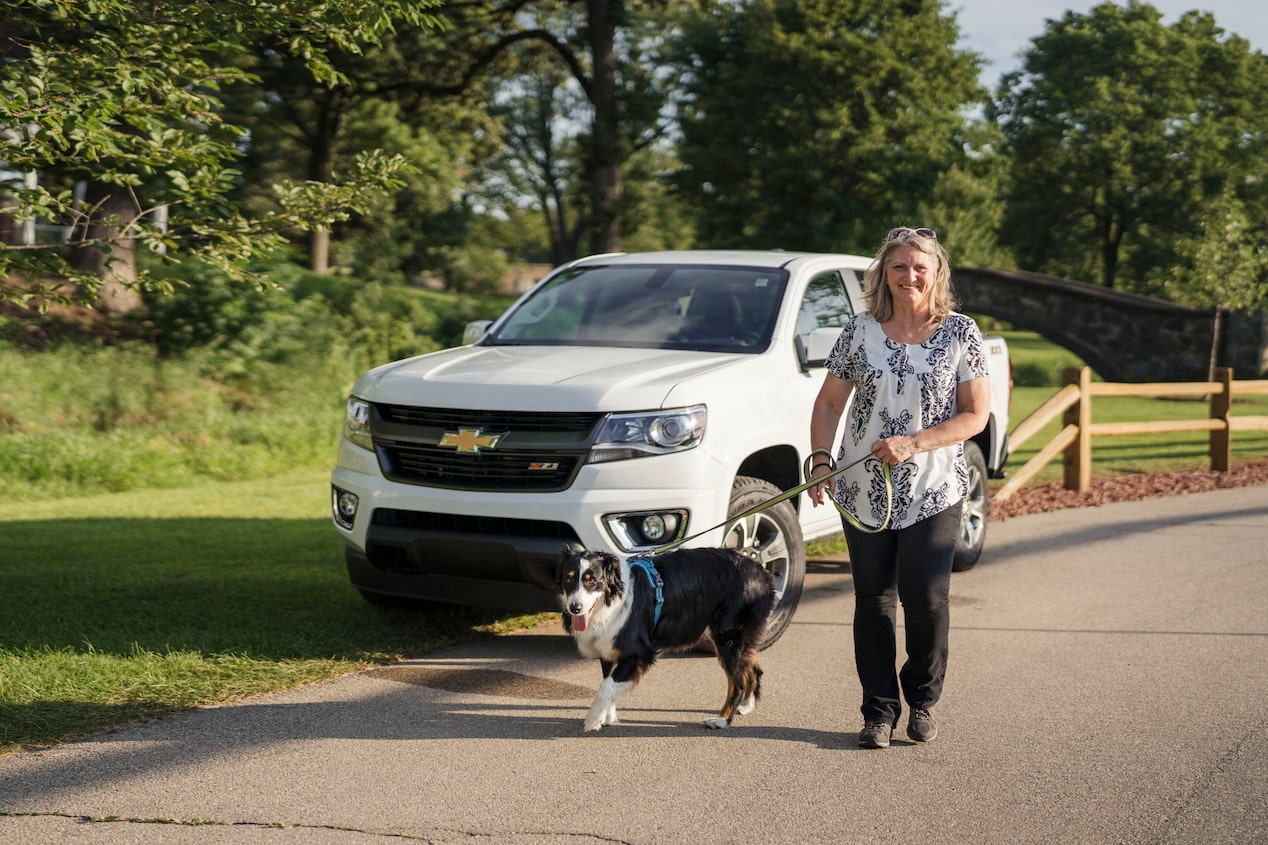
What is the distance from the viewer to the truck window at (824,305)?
7.39 metres

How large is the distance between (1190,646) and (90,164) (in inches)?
269

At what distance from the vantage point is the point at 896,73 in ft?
129

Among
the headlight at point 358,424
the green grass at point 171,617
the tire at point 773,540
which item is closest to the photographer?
the green grass at point 171,617

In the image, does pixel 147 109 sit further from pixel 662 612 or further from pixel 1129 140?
pixel 1129 140

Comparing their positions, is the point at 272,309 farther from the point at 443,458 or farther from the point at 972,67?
the point at 972,67

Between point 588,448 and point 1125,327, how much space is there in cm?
2695

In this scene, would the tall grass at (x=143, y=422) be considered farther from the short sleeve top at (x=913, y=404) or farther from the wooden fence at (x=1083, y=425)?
the short sleeve top at (x=913, y=404)

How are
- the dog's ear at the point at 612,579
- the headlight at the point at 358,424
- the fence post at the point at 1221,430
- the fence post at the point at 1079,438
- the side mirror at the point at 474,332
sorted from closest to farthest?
the dog's ear at the point at 612,579
the headlight at the point at 358,424
the side mirror at the point at 474,332
the fence post at the point at 1079,438
the fence post at the point at 1221,430

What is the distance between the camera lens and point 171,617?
7.00 metres

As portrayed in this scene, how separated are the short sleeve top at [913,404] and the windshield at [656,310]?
1.82 m

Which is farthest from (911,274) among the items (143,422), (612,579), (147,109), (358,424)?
(143,422)

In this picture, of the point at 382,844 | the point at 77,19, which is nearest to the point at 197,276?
the point at 77,19

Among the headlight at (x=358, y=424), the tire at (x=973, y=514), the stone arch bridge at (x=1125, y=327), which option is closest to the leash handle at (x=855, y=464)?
the headlight at (x=358, y=424)

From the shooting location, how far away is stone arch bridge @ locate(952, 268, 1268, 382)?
94.9ft
